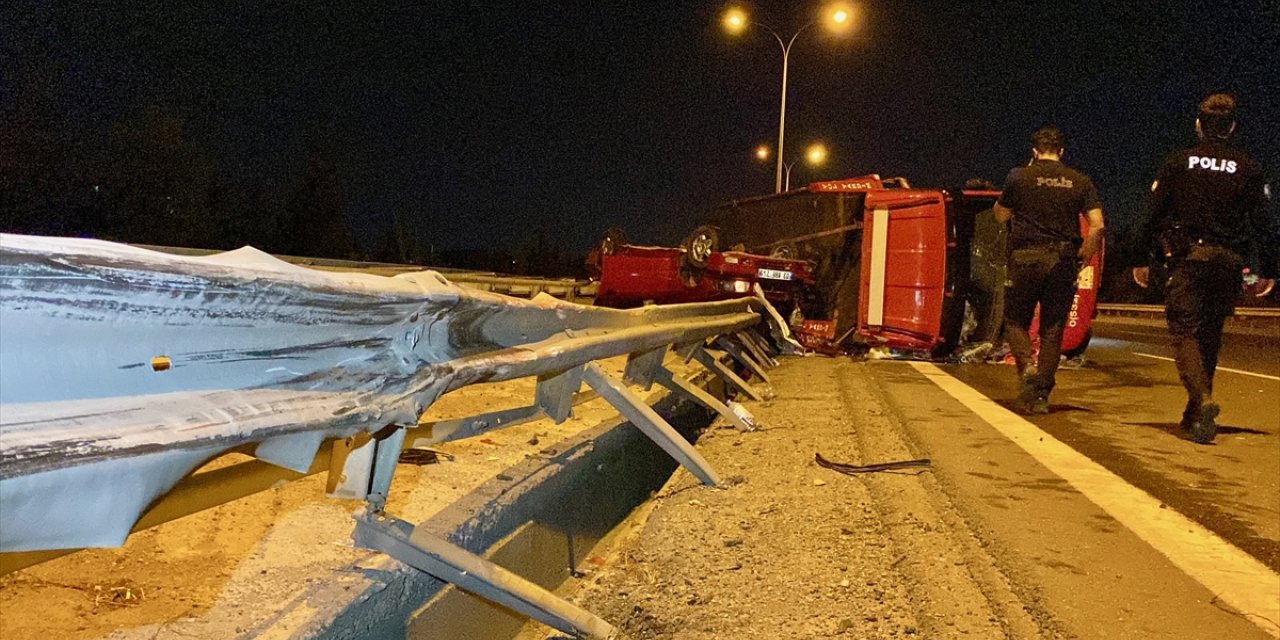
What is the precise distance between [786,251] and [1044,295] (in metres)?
5.16

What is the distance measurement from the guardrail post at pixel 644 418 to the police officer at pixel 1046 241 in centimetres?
348

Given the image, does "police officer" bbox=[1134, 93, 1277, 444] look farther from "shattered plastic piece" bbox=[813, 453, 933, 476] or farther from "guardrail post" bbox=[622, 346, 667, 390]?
"guardrail post" bbox=[622, 346, 667, 390]

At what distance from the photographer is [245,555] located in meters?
2.86

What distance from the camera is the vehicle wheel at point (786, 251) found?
10969mm

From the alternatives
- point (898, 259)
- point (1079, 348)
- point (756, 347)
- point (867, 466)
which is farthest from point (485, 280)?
point (867, 466)

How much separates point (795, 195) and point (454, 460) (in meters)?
8.44

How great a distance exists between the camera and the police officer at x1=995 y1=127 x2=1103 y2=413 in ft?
19.2

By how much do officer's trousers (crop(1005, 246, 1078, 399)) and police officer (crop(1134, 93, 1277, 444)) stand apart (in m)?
0.63

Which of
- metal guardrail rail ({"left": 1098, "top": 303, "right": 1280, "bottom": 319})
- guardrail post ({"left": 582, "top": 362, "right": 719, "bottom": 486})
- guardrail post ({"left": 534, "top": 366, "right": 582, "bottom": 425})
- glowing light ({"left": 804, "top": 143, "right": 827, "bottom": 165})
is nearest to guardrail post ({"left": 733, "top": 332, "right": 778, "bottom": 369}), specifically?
guardrail post ({"left": 582, "top": 362, "right": 719, "bottom": 486})

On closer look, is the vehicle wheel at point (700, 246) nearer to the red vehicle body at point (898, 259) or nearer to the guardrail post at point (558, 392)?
the red vehicle body at point (898, 259)

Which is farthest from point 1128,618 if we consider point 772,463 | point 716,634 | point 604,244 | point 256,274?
point 604,244

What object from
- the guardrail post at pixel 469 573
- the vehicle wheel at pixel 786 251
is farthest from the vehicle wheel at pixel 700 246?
the guardrail post at pixel 469 573

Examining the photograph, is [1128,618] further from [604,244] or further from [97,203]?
[97,203]

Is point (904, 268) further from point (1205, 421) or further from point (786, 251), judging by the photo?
point (1205, 421)
